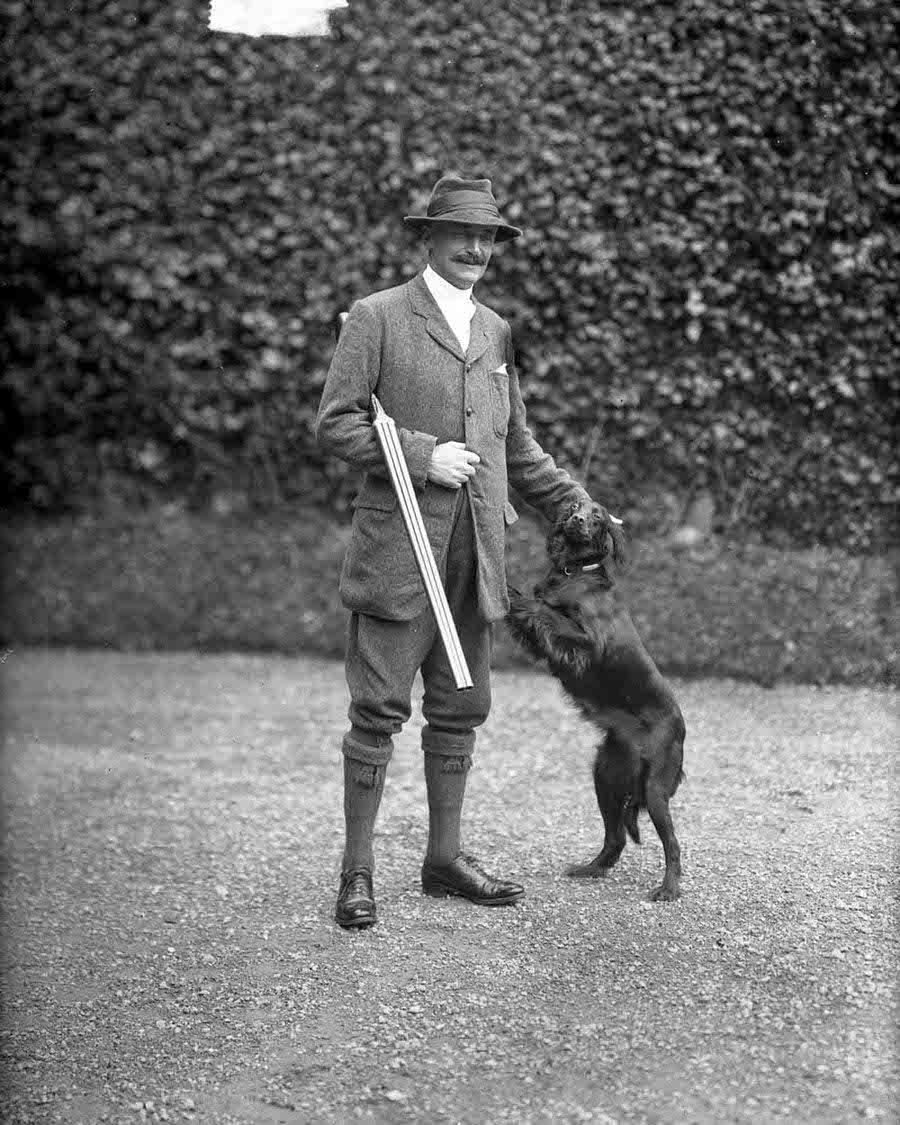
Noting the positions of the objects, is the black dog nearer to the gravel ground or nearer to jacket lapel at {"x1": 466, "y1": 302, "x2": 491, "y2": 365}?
the gravel ground

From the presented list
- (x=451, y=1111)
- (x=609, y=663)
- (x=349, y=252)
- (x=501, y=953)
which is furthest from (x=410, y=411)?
(x=349, y=252)

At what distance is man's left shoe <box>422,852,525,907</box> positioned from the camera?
4109 millimetres

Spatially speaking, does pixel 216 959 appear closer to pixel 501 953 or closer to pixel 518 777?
pixel 501 953

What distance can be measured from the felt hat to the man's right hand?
638 millimetres

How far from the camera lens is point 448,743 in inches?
165

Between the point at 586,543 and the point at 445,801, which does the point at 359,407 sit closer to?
the point at 586,543

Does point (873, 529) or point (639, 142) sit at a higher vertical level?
point (639, 142)

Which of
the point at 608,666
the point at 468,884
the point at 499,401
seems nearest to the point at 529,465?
the point at 499,401

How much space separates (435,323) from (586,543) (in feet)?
2.57

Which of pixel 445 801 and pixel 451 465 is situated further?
pixel 445 801

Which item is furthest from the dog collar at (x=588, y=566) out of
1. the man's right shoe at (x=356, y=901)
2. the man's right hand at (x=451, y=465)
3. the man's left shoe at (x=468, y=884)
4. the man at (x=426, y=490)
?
the man's right shoe at (x=356, y=901)

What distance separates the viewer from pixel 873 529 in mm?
7117

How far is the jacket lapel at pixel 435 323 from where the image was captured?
3994 millimetres

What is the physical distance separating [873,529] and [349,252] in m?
3.12
